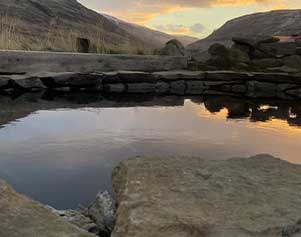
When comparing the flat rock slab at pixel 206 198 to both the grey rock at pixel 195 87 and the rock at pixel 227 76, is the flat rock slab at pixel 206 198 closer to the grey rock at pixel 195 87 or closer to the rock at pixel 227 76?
the grey rock at pixel 195 87

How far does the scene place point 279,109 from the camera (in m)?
6.96

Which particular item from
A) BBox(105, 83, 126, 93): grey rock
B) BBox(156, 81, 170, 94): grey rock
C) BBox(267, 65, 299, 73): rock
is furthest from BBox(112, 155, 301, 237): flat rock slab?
BBox(267, 65, 299, 73): rock

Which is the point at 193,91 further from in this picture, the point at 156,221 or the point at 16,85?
the point at 156,221

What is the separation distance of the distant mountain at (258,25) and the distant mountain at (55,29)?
8.91 ft

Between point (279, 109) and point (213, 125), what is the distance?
1714 millimetres

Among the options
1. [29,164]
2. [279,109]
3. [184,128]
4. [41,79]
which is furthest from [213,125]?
[41,79]

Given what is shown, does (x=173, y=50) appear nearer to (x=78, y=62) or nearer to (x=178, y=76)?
(x=178, y=76)

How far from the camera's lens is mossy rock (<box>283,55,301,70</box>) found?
360 inches

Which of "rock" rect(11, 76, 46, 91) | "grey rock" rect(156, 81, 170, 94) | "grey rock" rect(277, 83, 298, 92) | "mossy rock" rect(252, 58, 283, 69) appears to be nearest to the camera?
"rock" rect(11, 76, 46, 91)

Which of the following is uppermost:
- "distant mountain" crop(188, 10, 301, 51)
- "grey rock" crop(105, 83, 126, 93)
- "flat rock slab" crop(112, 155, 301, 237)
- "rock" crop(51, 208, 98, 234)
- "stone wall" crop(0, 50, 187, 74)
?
"distant mountain" crop(188, 10, 301, 51)

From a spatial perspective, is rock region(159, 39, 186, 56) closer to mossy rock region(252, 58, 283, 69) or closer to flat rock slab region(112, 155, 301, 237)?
mossy rock region(252, 58, 283, 69)

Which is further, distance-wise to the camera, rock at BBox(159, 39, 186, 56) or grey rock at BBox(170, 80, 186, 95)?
rock at BBox(159, 39, 186, 56)

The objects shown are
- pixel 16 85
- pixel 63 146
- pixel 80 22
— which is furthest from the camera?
pixel 80 22

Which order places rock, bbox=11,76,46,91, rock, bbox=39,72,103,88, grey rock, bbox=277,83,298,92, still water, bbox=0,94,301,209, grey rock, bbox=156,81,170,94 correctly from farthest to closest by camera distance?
grey rock, bbox=277,83,298,92
grey rock, bbox=156,81,170,94
rock, bbox=39,72,103,88
rock, bbox=11,76,46,91
still water, bbox=0,94,301,209
